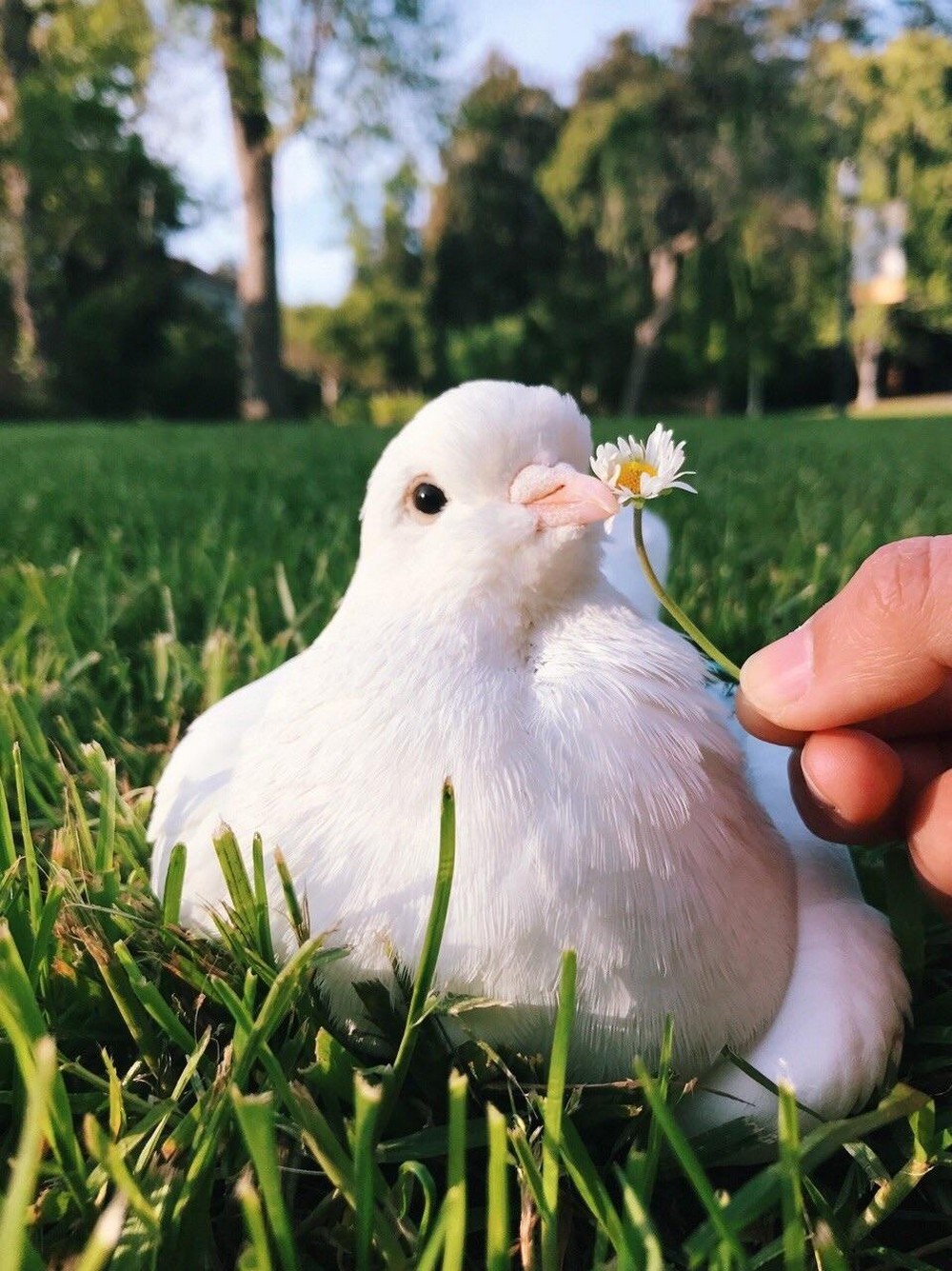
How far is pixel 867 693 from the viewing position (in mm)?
1025

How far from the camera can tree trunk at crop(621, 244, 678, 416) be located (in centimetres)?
2683

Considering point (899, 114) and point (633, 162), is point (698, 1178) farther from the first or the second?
point (899, 114)

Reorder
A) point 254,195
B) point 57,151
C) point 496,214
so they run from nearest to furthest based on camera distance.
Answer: point 254,195, point 57,151, point 496,214

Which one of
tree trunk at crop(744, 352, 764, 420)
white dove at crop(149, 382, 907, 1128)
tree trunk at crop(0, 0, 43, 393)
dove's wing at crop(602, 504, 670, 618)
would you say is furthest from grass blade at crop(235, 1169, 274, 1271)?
tree trunk at crop(744, 352, 764, 420)

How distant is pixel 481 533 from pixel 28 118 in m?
22.1

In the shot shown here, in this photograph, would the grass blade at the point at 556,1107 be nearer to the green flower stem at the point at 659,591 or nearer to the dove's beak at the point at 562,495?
the green flower stem at the point at 659,591

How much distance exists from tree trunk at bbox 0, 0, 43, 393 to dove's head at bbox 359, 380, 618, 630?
2206 cm

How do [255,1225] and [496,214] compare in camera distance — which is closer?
[255,1225]

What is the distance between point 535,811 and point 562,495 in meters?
0.37

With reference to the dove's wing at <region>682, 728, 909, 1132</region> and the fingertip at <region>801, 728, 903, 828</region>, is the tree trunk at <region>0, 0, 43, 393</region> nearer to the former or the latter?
the fingertip at <region>801, 728, 903, 828</region>

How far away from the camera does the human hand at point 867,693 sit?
3.24ft

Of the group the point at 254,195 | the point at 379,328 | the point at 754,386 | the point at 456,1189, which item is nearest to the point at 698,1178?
the point at 456,1189

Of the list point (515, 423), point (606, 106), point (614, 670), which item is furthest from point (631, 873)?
point (606, 106)

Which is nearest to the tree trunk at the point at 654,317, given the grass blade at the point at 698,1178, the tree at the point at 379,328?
the tree at the point at 379,328
